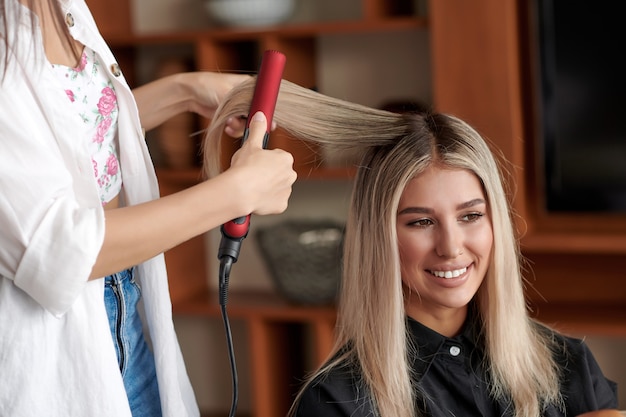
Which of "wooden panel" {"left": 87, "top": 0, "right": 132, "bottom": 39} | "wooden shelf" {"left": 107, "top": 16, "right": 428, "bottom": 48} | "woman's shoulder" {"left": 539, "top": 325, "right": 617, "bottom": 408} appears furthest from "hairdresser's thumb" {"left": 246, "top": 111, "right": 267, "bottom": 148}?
"wooden panel" {"left": 87, "top": 0, "right": 132, "bottom": 39}

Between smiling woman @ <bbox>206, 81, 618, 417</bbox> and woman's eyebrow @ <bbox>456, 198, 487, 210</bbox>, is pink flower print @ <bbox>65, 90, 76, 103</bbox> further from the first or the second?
woman's eyebrow @ <bbox>456, 198, 487, 210</bbox>

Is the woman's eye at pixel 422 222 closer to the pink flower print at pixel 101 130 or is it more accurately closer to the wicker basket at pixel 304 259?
the pink flower print at pixel 101 130

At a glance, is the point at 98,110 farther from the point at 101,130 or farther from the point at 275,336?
the point at 275,336

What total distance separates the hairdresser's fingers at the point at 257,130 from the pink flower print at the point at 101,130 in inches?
8.3

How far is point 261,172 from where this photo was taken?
3.56ft

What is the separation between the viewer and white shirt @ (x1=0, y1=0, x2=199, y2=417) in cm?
99

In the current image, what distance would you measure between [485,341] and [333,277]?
4.36ft

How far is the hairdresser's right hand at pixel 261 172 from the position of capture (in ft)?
3.52

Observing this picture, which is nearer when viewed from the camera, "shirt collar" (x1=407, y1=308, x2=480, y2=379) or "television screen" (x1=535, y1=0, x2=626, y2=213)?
"shirt collar" (x1=407, y1=308, x2=480, y2=379)

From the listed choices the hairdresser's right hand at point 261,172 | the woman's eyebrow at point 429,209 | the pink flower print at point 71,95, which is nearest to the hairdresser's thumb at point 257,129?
the hairdresser's right hand at point 261,172

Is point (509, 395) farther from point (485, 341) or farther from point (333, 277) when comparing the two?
point (333, 277)

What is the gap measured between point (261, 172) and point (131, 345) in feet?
1.14

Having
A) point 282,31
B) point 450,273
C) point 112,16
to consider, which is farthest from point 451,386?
point 112,16

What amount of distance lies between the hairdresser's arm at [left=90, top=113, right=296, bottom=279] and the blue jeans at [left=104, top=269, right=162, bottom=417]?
0.17 metres
